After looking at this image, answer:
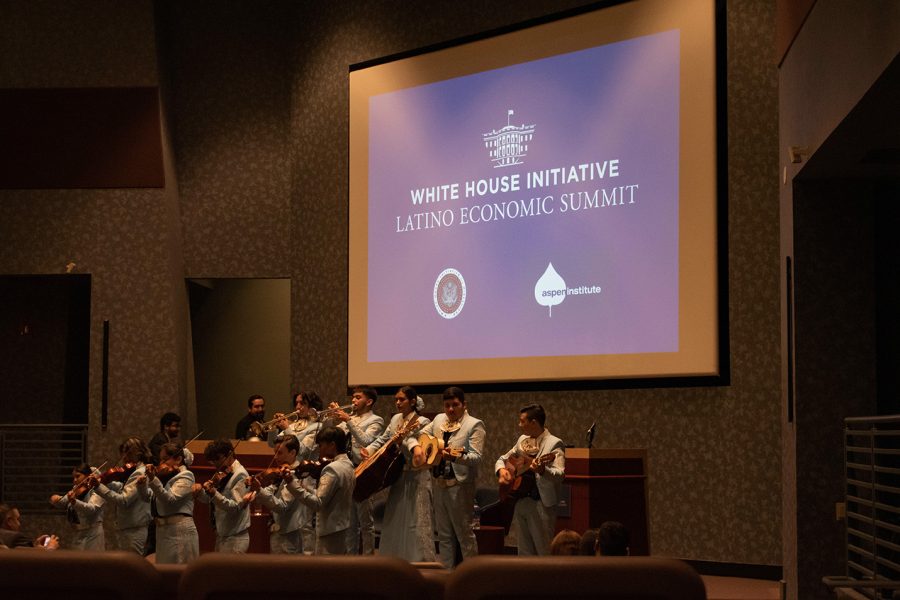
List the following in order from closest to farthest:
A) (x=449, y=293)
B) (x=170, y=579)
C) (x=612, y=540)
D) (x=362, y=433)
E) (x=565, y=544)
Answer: (x=170, y=579)
(x=612, y=540)
(x=565, y=544)
(x=362, y=433)
(x=449, y=293)

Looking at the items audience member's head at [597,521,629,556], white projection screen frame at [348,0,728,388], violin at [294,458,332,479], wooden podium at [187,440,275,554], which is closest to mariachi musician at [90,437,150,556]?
wooden podium at [187,440,275,554]

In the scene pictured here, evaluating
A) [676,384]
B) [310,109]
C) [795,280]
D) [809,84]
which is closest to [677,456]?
[676,384]

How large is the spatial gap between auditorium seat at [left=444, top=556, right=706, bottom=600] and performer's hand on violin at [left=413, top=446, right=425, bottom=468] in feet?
21.3

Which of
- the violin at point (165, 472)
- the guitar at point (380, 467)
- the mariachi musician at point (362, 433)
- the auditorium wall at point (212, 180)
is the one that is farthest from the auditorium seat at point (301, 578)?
the auditorium wall at point (212, 180)

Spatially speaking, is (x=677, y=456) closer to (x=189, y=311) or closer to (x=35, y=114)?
(x=189, y=311)

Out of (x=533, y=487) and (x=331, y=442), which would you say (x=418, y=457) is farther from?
(x=533, y=487)

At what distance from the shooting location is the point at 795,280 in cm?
663

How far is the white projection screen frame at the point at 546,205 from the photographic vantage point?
8758mm

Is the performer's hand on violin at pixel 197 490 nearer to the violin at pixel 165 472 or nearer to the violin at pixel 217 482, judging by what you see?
the violin at pixel 217 482

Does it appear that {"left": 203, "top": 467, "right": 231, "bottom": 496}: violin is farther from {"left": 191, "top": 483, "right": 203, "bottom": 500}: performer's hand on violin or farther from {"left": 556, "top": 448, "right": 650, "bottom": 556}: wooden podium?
{"left": 556, "top": 448, "right": 650, "bottom": 556}: wooden podium

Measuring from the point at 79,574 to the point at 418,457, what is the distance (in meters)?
6.47

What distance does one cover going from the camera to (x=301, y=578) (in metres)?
1.32

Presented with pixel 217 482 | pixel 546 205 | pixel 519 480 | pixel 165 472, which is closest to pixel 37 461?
pixel 165 472

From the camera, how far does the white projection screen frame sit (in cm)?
876
